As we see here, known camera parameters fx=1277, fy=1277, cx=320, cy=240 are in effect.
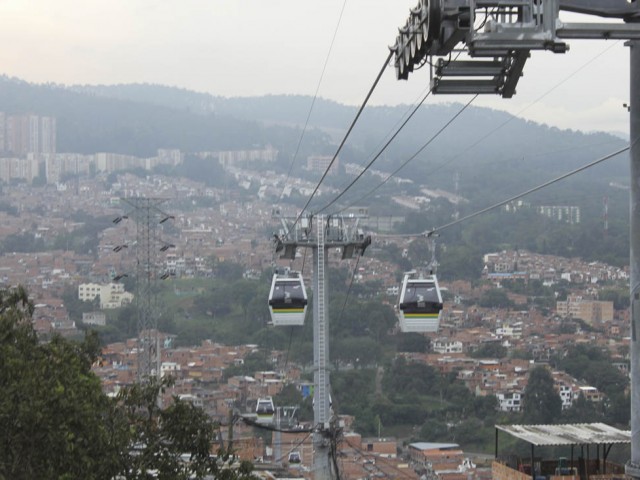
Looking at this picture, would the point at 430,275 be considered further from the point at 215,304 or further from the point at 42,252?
the point at 42,252

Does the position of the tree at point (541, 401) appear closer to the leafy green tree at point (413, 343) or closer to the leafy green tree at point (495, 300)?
the leafy green tree at point (413, 343)

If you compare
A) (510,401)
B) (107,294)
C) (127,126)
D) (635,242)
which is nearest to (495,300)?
(107,294)

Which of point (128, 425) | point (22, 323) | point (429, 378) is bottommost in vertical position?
point (429, 378)

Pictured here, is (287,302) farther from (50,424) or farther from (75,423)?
(50,424)

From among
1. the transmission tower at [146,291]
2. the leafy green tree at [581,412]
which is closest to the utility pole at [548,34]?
the transmission tower at [146,291]

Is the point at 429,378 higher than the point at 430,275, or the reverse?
the point at 430,275

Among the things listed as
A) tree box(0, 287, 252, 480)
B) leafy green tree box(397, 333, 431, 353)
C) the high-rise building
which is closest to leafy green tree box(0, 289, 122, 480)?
tree box(0, 287, 252, 480)

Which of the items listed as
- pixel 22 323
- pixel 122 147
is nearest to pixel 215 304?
pixel 22 323
